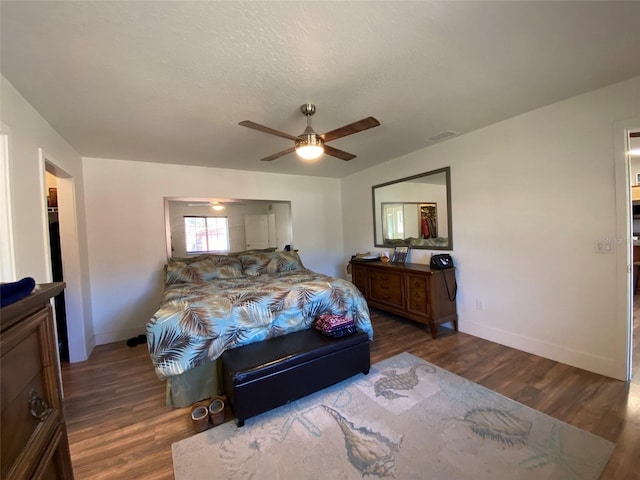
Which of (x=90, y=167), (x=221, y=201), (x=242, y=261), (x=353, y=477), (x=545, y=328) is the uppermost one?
(x=90, y=167)

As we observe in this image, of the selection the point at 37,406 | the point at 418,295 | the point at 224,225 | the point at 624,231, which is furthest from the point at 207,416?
the point at 624,231

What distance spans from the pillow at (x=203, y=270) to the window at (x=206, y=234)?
404 millimetres

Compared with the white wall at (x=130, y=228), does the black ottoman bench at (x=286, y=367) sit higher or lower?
lower

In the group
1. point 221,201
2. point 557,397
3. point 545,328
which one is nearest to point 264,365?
point 557,397

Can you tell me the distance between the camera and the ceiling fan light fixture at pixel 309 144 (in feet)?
7.29

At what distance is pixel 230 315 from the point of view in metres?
2.29

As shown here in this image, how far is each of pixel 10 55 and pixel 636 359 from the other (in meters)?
5.36

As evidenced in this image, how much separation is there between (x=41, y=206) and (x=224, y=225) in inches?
87.9

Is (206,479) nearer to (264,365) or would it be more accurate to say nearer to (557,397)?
(264,365)

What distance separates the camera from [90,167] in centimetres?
352

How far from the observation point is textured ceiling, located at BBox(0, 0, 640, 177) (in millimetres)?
1380

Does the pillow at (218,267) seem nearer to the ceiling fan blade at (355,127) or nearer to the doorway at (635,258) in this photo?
→ the ceiling fan blade at (355,127)

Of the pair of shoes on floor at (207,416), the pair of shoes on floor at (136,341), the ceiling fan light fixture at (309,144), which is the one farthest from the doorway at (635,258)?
the pair of shoes on floor at (136,341)

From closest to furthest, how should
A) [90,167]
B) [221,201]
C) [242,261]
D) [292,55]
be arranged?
[292,55], [90,167], [242,261], [221,201]
